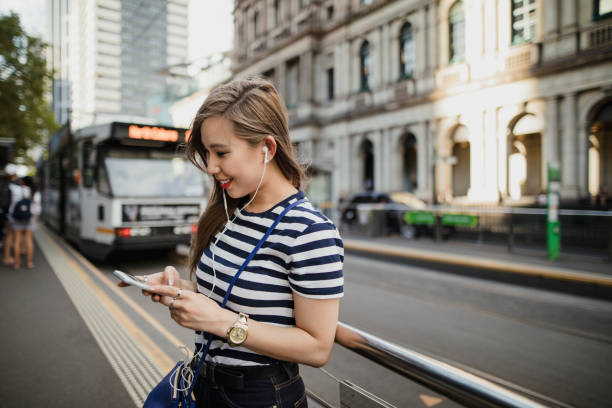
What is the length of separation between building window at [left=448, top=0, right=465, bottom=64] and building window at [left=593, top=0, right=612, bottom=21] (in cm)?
562

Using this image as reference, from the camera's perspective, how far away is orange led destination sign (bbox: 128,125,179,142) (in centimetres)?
782

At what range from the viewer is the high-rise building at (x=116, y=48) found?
340 ft

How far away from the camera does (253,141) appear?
1271mm

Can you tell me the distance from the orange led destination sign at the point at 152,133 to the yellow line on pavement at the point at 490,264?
20.5 ft

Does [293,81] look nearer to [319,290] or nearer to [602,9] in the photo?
[602,9]

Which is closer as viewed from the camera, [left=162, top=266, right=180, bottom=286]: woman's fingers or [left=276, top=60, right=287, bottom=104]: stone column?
[left=162, top=266, right=180, bottom=286]: woman's fingers

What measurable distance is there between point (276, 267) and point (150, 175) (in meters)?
7.71

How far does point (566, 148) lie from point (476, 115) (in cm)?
440

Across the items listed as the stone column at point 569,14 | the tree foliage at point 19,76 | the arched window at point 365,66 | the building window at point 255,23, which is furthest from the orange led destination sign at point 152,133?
the building window at point 255,23

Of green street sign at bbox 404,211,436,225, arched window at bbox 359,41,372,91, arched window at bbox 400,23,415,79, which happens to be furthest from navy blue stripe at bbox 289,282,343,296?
arched window at bbox 359,41,372,91

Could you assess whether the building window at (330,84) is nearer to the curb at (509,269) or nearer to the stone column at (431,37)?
the stone column at (431,37)

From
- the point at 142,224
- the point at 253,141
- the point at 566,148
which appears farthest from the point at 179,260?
the point at 566,148

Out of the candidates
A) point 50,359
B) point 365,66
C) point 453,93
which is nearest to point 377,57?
point 365,66

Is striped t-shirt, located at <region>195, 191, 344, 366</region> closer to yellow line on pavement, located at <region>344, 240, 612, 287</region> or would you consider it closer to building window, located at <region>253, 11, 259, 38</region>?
yellow line on pavement, located at <region>344, 240, 612, 287</region>
